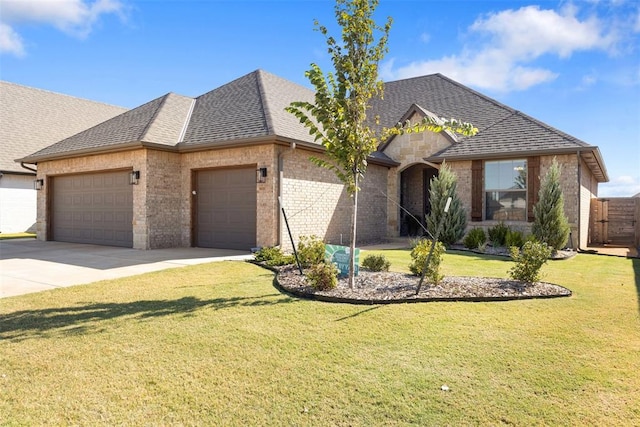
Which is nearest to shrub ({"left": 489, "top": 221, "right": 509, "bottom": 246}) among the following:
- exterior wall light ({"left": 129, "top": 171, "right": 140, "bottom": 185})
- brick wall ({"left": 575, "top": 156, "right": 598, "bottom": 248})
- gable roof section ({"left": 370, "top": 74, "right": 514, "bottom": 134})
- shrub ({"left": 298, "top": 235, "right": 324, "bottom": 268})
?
brick wall ({"left": 575, "top": 156, "right": 598, "bottom": 248})

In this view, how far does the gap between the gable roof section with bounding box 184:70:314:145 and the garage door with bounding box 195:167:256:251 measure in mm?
1226

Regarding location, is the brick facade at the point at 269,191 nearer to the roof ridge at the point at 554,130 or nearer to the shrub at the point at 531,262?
the roof ridge at the point at 554,130

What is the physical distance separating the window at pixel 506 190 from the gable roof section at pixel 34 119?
22308mm

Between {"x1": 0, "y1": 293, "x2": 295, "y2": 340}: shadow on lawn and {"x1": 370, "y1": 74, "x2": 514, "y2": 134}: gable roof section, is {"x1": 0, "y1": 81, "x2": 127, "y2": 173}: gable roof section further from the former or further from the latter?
{"x1": 0, "y1": 293, "x2": 295, "y2": 340}: shadow on lawn

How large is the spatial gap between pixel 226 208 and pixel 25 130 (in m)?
16.5

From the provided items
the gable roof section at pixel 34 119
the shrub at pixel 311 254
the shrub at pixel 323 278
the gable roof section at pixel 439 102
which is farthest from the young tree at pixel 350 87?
the gable roof section at pixel 34 119

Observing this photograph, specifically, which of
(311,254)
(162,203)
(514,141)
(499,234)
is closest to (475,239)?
(499,234)

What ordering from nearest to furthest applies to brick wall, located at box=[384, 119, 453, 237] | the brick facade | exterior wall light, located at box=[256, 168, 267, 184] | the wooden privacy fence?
1. exterior wall light, located at box=[256, 168, 267, 184]
2. the brick facade
3. brick wall, located at box=[384, 119, 453, 237]
4. the wooden privacy fence

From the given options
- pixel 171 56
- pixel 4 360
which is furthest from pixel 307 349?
pixel 171 56

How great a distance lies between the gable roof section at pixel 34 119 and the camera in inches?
818

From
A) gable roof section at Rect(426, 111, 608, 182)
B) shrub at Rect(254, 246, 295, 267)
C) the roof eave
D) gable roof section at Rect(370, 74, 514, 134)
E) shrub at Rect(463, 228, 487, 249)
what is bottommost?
shrub at Rect(254, 246, 295, 267)

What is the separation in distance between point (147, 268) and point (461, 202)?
35.5 ft

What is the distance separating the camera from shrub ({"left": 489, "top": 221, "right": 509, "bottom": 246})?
13172mm

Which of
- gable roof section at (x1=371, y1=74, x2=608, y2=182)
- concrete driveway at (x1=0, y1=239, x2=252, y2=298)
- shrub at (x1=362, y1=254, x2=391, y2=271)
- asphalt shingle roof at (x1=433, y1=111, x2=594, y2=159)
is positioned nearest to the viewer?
concrete driveway at (x1=0, y1=239, x2=252, y2=298)
